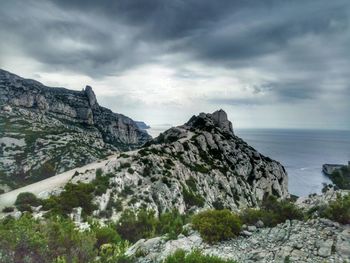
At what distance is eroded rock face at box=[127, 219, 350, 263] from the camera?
35.5 feet

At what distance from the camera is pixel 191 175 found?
180 ft

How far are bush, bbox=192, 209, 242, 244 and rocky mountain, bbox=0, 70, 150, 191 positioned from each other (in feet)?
218

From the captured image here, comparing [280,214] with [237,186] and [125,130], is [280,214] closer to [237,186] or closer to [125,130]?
[237,186]

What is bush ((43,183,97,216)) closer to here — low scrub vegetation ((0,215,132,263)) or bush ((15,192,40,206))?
bush ((15,192,40,206))

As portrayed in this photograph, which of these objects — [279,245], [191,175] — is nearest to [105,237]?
[279,245]

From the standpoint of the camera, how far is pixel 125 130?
192m

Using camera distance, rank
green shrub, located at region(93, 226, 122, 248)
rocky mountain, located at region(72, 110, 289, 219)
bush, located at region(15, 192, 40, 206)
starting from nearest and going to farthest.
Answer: green shrub, located at region(93, 226, 122, 248)
bush, located at region(15, 192, 40, 206)
rocky mountain, located at region(72, 110, 289, 219)

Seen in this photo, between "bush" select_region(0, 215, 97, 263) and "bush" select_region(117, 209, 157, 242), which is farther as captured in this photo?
"bush" select_region(117, 209, 157, 242)

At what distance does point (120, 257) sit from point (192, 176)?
43918 mm

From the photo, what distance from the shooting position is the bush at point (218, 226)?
535 inches

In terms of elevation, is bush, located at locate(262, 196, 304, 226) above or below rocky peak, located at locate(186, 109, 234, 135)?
below

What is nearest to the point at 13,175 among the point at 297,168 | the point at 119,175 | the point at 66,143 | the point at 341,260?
the point at 66,143

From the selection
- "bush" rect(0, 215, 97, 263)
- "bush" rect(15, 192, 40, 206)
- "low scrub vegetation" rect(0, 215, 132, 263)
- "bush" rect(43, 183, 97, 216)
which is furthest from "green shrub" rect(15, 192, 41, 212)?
"bush" rect(0, 215, 97, 263)

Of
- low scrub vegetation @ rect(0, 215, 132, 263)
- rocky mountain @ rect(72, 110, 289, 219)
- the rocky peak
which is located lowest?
rocky mountain @ rect(72, 110, 289, 219)
